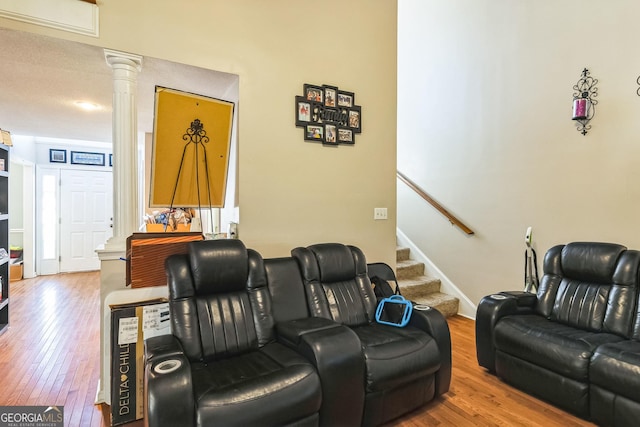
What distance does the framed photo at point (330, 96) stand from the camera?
3225 millimetres

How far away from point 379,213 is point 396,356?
1737mm

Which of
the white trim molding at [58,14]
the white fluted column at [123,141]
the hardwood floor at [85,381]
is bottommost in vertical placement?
the hardwood floor at [85,381]

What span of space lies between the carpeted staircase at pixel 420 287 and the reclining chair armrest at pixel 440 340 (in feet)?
5.69

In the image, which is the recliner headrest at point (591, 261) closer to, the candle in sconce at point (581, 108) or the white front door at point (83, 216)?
the candle in sconce at point (581, 108)

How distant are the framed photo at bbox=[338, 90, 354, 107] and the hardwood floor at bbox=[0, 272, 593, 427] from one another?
2534 millimetres

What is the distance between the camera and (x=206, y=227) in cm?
457

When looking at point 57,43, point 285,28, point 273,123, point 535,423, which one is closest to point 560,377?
point 535,423

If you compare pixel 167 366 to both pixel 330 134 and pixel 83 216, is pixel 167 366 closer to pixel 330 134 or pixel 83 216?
pixel 330 134

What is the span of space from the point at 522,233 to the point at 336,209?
201 cm

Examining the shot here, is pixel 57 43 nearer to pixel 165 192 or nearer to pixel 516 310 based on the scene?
pixel 165 192

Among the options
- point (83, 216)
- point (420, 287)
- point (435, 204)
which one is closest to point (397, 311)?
point (420, 287)

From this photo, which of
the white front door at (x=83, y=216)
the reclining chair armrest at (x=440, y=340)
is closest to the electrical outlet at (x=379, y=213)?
the reclining chair armrest at (x=440, y=340)

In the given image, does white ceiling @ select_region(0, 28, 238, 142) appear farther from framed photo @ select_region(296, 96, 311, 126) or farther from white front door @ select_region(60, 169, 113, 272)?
white front door @ select_region(60, 169, 113, 272)

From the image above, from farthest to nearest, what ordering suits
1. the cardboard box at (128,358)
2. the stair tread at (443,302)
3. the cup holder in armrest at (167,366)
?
1. the stair tread at (443,302)
2. the cardboard box at (128,358)
3. the cup holder in armrest at (167,366)
